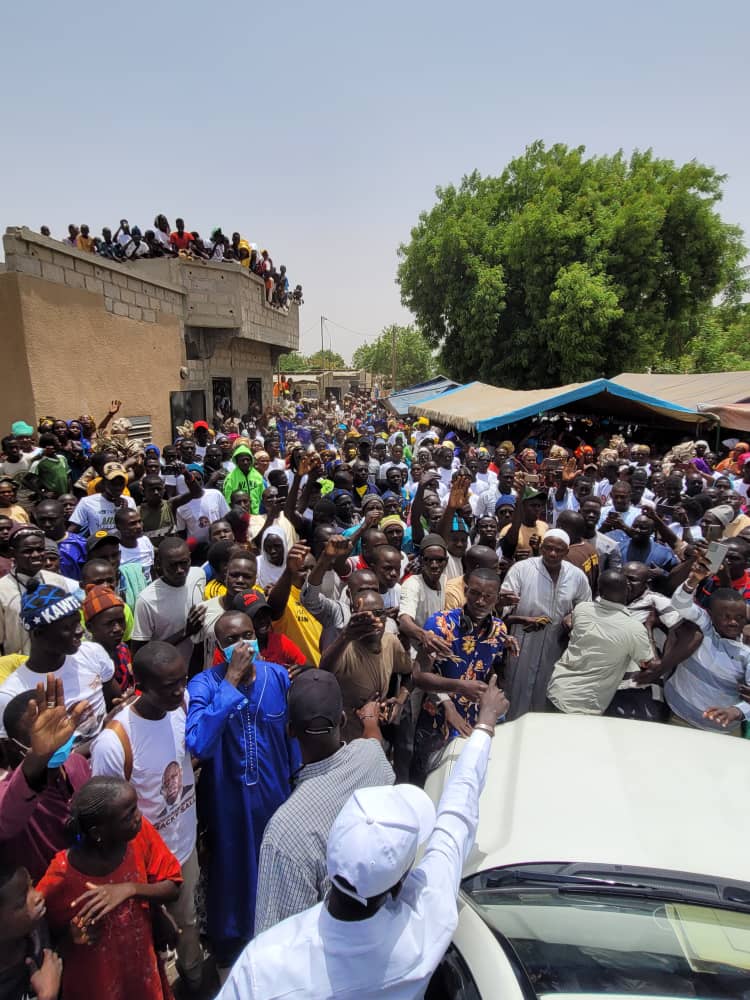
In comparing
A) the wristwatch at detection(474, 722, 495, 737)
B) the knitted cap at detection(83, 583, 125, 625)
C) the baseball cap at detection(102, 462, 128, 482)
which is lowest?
the wristwatch at detection(474, 722, 495, 737)

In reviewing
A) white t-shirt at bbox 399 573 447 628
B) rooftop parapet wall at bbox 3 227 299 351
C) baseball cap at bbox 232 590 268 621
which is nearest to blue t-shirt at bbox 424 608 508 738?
white t-shirt at bbox 399 573 447 628

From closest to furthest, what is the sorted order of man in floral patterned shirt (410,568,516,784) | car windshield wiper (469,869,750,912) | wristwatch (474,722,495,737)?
car windshield wiper (469,869,750,912), wristwatch (474,722,495,737), man in floral patterned shirt (410,568,516,784)

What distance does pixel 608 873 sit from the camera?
1734 mm

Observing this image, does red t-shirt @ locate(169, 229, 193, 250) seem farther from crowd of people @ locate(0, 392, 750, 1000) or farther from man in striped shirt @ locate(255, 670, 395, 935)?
man in striped shirt @ locate(255, 670, 395, 935)

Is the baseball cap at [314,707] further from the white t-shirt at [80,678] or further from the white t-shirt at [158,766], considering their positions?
the white t-shirt at [80,678]

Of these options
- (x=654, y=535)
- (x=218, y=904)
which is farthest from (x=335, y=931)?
(x=654, y=535)

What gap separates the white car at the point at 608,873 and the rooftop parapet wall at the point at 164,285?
8619mm

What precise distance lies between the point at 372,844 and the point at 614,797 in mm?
1188


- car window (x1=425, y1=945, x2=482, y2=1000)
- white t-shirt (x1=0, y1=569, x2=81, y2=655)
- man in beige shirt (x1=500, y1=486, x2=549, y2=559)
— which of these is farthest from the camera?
man in beige shirt (x1=500, y1=486, x2=549, y2=559)

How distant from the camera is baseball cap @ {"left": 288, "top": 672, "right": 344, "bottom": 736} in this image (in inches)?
76.6

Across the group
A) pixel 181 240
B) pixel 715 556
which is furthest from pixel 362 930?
pixel 181 240

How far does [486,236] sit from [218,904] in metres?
23.7

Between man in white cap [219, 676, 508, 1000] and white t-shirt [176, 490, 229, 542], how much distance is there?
14.3 feet

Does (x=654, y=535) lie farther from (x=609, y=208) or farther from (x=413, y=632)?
(x=609, y=208)
